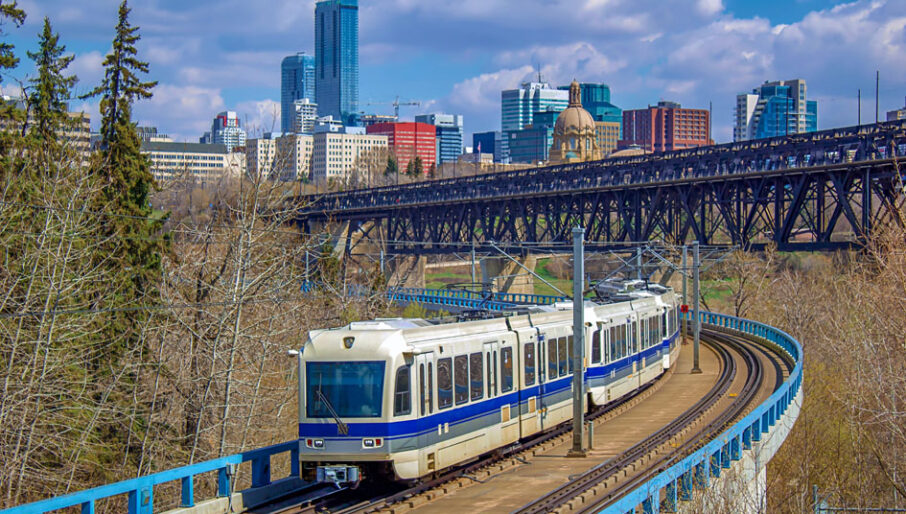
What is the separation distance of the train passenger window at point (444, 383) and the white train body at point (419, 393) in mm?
18

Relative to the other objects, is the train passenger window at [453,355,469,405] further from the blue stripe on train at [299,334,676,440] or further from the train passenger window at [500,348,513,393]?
the train passenger window at [500,348,513,393]

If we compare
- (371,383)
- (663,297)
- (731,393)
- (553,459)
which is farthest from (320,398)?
(663,297)

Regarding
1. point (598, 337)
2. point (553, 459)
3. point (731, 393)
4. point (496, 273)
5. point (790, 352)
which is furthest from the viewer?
point (496, 273)

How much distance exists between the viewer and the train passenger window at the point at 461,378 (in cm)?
1856

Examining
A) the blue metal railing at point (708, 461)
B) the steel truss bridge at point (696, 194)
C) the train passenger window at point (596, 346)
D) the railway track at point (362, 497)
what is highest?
the steel truss bridge at point (696, 194)

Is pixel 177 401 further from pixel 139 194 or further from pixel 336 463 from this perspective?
pixel 336 463

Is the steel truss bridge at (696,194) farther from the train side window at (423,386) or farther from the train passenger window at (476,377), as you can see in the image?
the train side window at (423,386)

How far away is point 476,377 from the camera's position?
19.3 meters

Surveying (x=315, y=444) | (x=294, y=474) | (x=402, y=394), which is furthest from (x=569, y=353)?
(x=315, y=444)

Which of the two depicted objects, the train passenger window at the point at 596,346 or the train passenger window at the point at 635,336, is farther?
the train passenger window at the point at 635,336

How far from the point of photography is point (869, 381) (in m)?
31.0

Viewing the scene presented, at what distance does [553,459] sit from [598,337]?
575 cm

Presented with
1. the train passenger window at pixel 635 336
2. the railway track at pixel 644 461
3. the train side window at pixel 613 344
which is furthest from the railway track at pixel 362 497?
the train passenger window at pixel 635 336

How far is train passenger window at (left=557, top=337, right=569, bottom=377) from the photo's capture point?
926 inches
